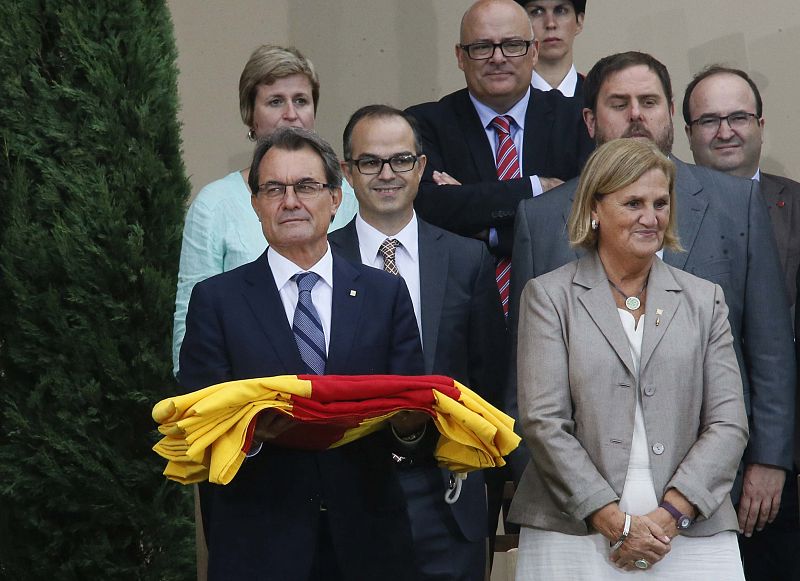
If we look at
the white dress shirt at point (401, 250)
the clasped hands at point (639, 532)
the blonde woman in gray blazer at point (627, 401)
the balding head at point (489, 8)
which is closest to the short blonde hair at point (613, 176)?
the blonde woman in gray blazer at point (627, 401)

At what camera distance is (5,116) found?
17.5 feet

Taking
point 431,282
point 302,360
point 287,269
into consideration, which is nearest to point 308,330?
point 302,360

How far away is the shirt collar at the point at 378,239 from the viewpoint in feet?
15.1

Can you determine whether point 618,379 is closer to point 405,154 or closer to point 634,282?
point 634,282

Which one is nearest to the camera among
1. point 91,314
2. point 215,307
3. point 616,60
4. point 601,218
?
point 215,307

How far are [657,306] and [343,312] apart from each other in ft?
3.02

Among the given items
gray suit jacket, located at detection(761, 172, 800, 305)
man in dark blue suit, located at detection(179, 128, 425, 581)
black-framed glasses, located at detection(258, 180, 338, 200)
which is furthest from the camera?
gray suit jacket, located at detection(761, 172, 800, 305)

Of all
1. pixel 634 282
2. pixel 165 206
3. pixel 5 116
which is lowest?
pixel 634 282

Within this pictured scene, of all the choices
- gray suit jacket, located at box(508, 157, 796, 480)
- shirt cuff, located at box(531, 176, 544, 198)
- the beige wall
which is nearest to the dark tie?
gray suit jacket, located at box(508, 157, 796, 480)

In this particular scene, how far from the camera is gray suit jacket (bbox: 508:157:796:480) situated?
4.42 m

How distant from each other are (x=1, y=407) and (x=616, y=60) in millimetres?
2602

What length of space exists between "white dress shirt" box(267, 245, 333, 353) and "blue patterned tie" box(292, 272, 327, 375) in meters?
0.02

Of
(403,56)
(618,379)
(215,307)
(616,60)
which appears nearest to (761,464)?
(618,379)

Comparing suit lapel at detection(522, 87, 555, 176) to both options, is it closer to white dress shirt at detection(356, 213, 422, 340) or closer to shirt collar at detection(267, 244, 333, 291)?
white dress shirt at detection(356, 213, 422, 340)
